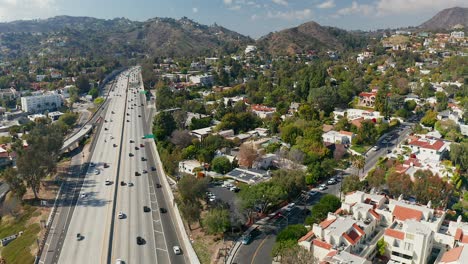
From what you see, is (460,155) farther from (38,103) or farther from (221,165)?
(38,103)

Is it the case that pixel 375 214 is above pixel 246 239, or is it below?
above

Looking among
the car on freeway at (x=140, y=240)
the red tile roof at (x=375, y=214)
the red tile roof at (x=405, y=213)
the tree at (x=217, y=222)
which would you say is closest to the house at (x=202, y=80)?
the car on freeway at (x=140, y=240)

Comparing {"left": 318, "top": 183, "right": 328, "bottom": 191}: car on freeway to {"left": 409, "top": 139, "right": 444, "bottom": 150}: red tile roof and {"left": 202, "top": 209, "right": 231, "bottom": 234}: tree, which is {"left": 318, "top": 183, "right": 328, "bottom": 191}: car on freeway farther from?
{"left": 409, "top": 139, "right": 444, "bottom": 150}: red tile roof

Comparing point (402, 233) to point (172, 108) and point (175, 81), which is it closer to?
point (172, 108)

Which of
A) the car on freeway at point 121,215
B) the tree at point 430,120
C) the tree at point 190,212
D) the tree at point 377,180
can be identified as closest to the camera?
the tree at point 190,212

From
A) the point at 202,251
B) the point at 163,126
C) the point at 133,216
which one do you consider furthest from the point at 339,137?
the point at 133,216

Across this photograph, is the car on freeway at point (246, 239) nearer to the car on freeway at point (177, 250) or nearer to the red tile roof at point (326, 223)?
the car on freeway at point (177, 250)

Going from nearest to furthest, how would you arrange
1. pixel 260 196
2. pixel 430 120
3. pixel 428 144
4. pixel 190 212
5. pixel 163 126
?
1. pixel 190 212
2. pixel 260 196
3. pixel 428 144
4. pixel 163 126
5. pixel 430 120
